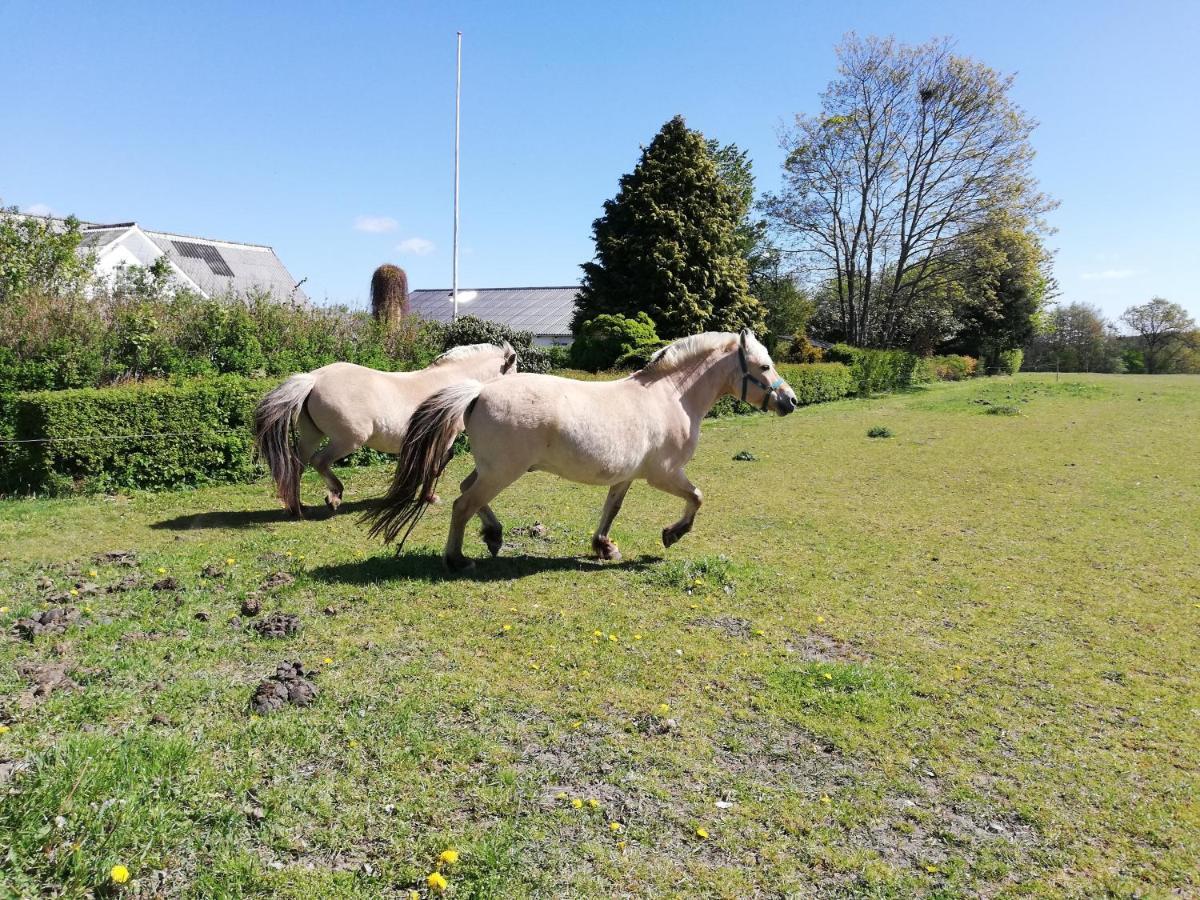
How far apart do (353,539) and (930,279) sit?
115 ft

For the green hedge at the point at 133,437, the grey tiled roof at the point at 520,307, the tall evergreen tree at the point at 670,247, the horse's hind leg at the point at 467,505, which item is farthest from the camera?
the grey tiled roof at the point at 520,307

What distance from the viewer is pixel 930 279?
3519 centimetres

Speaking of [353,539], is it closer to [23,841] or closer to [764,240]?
[23,841]

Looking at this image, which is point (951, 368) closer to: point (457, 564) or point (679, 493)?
point (679, 493)

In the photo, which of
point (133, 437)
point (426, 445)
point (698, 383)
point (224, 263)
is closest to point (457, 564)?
point (426, 445)

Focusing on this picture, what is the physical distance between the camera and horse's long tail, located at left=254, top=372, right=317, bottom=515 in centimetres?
759

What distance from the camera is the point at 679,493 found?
671cm

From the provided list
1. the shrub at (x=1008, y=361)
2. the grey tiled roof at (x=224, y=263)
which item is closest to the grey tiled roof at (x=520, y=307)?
the grey tiled roof at (x=224, y=263)

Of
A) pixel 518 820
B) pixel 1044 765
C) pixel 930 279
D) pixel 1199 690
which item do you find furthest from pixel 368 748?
pixel 930 279

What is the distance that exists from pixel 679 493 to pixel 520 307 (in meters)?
42.3

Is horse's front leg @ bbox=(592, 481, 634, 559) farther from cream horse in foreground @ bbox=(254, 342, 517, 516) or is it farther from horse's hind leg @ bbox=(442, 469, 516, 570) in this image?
cream horse in foreground @ bbox=(254, 342, 517, 516)

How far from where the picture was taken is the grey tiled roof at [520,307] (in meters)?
44.3

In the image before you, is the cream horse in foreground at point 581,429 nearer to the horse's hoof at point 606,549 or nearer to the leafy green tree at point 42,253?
the horse's hoof at point 606,549

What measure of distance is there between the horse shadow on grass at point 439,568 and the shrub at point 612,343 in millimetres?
13859
